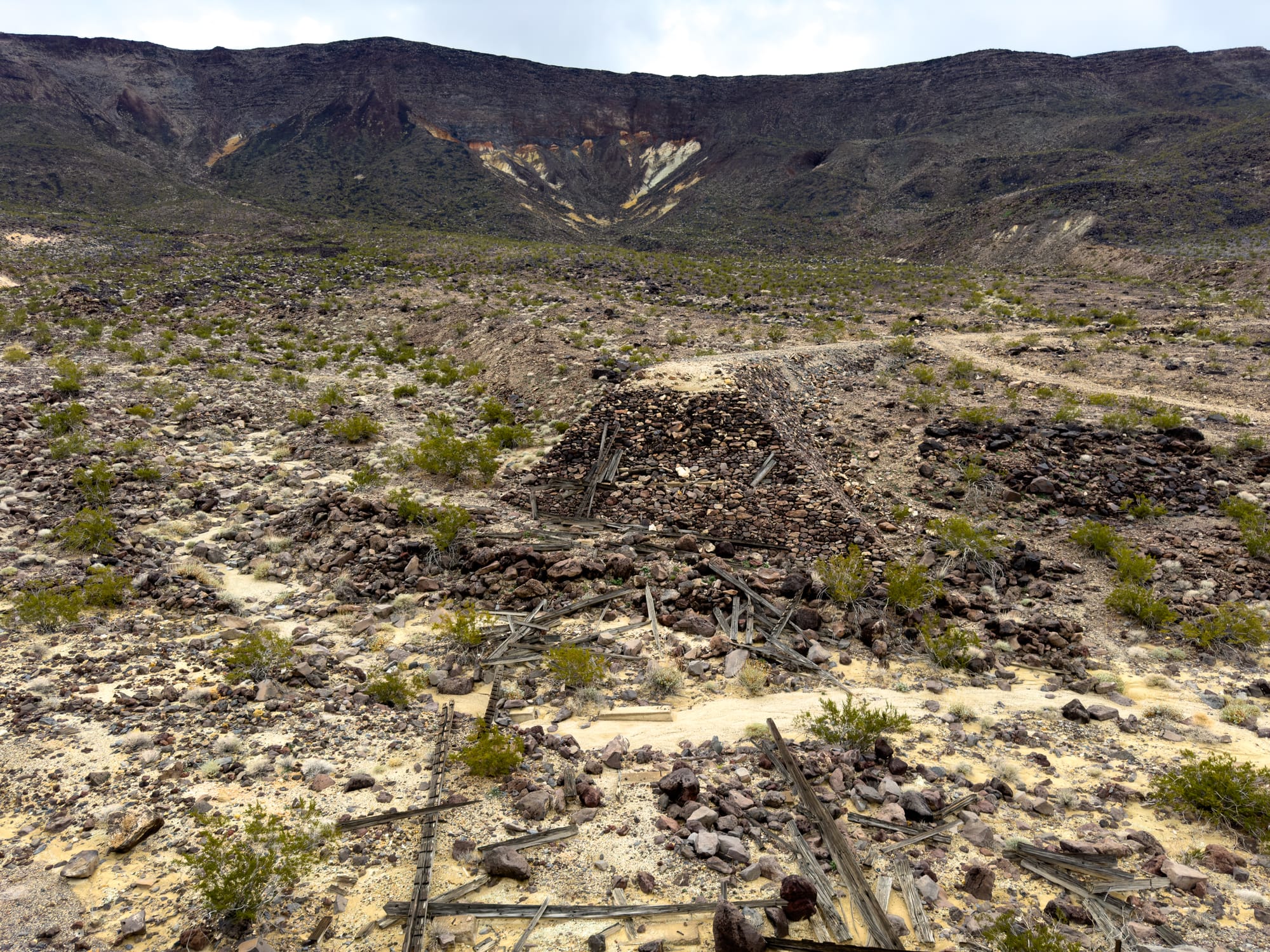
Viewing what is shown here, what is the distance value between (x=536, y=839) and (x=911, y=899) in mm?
2935

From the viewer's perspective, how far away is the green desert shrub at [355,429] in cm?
1430

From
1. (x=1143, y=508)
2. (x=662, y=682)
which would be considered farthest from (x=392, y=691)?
(x=1143, y=508)

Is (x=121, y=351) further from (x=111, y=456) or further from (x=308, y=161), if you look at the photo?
(x=308, y=161)

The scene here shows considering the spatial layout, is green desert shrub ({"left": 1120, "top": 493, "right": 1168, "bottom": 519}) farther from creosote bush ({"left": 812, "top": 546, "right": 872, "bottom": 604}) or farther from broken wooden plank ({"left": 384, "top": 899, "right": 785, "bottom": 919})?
broken wooden plank ({"left": 384, "top": 899, "right": 785, "bottom": 919})

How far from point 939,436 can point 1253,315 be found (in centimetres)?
1864

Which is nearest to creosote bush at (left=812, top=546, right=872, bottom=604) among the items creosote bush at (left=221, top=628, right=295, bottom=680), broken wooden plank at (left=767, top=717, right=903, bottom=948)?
broken wooden plank at (left=767, top=717, right=903, bottom=948)

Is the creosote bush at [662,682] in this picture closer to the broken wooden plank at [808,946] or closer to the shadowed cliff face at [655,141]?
the broken wooden plank at [808,946]

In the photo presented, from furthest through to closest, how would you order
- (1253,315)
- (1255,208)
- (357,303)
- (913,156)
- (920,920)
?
(913,156), (1255,208), (357,303), (1253,315), (920,920)

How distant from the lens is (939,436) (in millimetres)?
13852

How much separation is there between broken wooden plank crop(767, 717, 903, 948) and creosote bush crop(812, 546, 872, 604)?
3.34 meters

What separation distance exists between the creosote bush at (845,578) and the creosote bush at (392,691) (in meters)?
5.96

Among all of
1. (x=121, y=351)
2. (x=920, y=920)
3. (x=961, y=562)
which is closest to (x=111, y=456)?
(x=121, y=351)

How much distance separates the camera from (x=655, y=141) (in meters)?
87.8

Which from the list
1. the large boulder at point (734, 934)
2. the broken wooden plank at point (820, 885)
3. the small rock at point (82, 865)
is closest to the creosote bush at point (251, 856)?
the small rock at point (82, 865)
